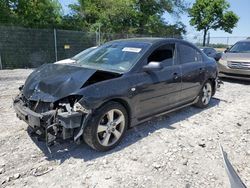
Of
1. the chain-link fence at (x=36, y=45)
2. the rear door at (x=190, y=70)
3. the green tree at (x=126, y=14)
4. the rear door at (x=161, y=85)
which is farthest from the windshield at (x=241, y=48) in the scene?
the green tree at (x=126, y=14)

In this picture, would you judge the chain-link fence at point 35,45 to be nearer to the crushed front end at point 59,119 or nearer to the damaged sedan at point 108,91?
the damaged sedan at point 108,91

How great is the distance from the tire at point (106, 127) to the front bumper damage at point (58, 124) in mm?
123

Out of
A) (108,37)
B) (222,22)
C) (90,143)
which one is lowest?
(90,143)

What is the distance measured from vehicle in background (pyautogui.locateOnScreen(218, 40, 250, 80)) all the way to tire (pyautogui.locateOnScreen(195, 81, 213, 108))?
3.41 m

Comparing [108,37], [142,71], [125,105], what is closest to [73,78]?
[125,105]

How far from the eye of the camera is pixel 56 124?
10.6 feet

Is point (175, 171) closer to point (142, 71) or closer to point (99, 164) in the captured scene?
point (99, 164)

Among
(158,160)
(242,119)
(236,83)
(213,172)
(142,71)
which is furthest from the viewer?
(236,83)

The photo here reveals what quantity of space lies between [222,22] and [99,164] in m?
37.0

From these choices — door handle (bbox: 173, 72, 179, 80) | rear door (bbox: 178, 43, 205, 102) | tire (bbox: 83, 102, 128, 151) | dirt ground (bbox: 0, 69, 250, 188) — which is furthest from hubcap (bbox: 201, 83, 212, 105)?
tire (bbox: 83, 102, 128, 151)

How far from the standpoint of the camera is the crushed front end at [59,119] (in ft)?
10.5

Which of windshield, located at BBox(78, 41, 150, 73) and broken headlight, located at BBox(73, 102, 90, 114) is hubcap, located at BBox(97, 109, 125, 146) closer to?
broken headlight, located at BBox(73, 102, 90, 114)

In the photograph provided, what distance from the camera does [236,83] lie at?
9.40m

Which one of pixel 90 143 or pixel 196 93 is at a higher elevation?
pixel 196 93
